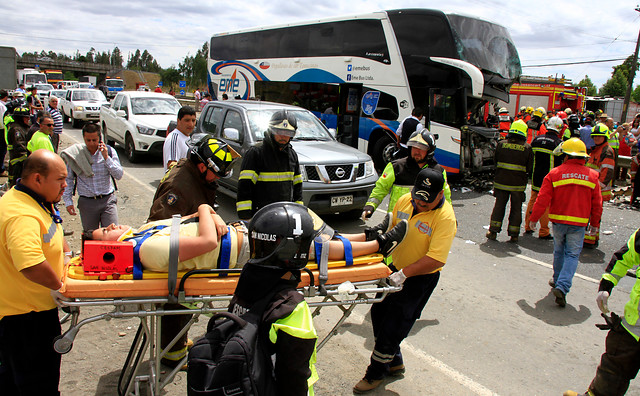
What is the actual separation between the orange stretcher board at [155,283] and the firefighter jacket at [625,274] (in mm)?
1672

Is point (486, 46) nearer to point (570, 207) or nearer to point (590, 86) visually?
point (570, 207)

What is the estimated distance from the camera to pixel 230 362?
1527 mm

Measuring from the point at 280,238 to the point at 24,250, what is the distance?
149cm

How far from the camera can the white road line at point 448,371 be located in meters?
3.59

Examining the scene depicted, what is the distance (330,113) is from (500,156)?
750cm

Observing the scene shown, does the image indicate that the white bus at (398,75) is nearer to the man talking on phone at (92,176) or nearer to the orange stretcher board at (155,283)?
the man talking on phone at (92,176)

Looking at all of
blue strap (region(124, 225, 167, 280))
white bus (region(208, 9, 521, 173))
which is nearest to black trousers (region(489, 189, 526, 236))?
white bus (region(208, 9, 521, 173))

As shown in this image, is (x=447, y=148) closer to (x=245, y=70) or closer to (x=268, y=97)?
(x=268, y=97)

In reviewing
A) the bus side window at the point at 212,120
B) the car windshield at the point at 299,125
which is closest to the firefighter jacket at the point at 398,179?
the car windshield at the point at 299,125

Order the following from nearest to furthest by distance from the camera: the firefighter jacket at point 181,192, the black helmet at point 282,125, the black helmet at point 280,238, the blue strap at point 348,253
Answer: the black helmet at point 280,238
the blue strap at point 348,253
the firefighter jacket at point 181,192
the black helmet at point 282,125

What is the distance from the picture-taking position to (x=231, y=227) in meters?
3.03

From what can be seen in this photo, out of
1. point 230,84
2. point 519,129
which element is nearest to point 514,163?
point 519,129

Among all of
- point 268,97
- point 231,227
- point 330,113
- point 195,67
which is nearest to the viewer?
point 231,227

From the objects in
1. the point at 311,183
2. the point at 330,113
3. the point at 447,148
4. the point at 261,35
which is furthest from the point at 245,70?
the point at 311,183
